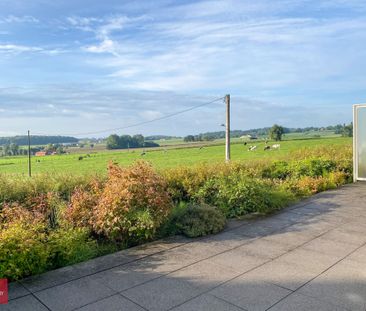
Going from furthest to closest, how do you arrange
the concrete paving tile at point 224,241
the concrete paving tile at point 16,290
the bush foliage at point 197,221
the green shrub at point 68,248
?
the bush foliage at point 197,221 → the concrete paving tile at point 224,241 → the green shrub at point 68,248 → the concrete paving tile at point 16,290

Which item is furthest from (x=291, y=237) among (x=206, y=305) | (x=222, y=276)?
(x=206, y=305)

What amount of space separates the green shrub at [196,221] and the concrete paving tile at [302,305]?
1993 millimetres

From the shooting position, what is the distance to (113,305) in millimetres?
2758

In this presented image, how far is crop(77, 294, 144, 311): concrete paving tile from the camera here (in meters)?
2.69

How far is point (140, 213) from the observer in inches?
170

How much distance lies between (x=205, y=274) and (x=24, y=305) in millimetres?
1789

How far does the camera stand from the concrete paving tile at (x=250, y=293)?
2.76 m

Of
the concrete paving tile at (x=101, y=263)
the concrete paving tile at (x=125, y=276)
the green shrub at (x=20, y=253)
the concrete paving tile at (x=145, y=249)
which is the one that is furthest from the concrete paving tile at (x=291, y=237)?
the green shrub at (x=20, y=253)

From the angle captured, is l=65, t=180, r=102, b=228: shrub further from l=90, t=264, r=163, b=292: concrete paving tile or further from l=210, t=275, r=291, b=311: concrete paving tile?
l=210, t=275, r=291, b=311: concrete paving tile

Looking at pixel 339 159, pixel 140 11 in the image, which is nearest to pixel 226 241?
pixel 140 11

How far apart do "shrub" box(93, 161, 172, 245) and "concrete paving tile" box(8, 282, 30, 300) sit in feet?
4.18

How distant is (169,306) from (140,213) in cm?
174

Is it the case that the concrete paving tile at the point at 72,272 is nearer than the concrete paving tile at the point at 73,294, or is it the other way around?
the concrete paving tile at the point at 73,294

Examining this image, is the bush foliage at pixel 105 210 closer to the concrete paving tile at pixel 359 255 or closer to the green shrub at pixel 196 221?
the green shrub at pixel 196 221
